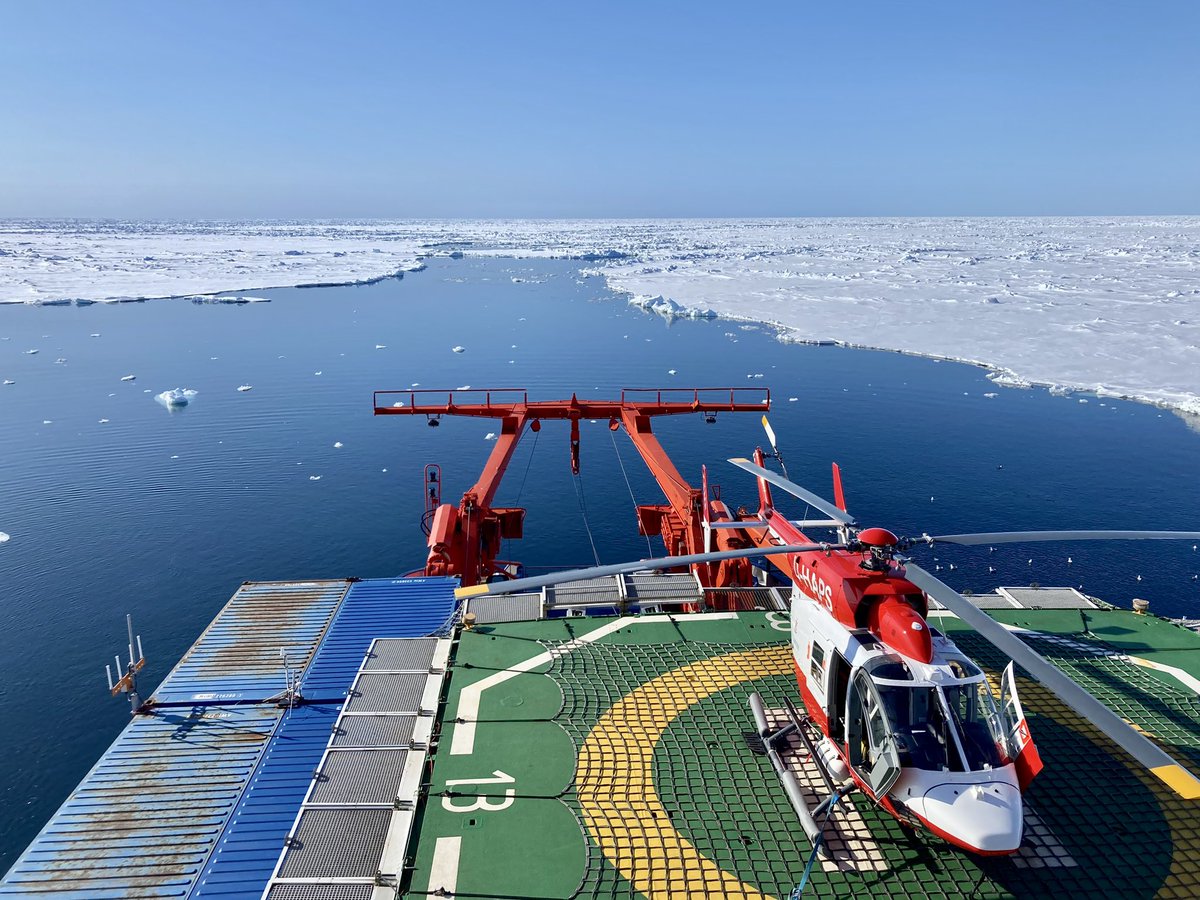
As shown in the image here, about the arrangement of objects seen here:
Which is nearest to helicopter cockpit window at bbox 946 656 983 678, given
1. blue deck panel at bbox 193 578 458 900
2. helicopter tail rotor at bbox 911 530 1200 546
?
helicopter tail rotor at bbox 911 530 1200 546

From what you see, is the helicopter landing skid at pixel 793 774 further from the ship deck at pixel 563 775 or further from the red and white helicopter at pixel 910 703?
the ship deck at pixel 563 775

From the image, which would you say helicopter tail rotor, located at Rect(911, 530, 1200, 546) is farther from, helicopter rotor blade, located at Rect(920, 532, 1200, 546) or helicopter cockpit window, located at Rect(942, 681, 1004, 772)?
helicopter cockpit window, located at Rect(942, 681, 1004, 772)

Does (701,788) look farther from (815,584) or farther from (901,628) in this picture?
(901,628)

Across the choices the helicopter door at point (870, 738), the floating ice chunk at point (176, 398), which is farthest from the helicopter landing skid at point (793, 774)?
the floating ice chunk at point (176, 398)

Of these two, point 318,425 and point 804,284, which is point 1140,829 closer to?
point 318,425

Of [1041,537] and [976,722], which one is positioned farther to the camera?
[1041,537]

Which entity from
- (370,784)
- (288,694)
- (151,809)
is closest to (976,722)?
(370,784)
